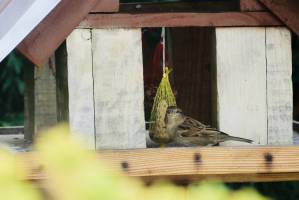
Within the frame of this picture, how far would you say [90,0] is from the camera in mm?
1785

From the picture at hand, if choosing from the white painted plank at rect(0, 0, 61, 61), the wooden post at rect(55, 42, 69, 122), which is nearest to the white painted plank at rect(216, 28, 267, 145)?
the wooden post at rect(55, 42, 69, 122)

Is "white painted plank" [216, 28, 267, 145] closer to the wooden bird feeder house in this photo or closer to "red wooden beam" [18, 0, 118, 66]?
the wooden bird feeder house

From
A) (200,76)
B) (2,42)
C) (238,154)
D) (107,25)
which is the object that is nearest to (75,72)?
(107,25)

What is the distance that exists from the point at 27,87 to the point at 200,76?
58cm

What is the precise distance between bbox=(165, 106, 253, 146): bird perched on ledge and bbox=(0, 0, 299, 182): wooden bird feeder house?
1.6 inches

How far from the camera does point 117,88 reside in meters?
1.80

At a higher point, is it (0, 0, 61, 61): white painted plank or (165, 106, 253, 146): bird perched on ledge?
(0, 0, 61, 61): white painted plank

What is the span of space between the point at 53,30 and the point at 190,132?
46cm

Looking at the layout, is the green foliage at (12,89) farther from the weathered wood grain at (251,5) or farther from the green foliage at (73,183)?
the green foliage at (73,183)

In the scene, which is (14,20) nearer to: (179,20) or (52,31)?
(52,31)

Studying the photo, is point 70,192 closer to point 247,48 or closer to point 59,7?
point 59,7

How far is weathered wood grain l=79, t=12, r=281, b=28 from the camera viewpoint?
5.93 feet

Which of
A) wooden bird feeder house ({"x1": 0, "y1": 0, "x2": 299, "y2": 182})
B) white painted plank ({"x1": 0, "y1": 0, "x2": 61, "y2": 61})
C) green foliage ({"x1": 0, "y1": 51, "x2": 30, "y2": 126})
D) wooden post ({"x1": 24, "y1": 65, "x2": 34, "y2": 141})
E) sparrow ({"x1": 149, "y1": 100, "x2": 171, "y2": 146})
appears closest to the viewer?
white painted plank ({"x1": 0, "y1": 0, "x2": 61, "y2": 61})

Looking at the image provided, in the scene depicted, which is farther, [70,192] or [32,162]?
[32,162]
